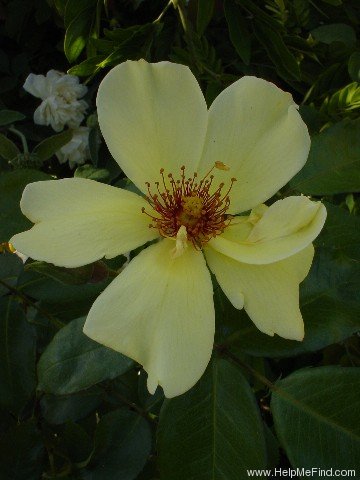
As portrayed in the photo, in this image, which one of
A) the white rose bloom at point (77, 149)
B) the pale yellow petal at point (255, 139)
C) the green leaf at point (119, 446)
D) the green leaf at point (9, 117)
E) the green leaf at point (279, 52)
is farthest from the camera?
the white rose bloom at point (77, 149)

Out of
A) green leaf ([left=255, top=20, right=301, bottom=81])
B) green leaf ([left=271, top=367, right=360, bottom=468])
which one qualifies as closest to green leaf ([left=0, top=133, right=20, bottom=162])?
green leaf ([left=255, top=20, right=301, bottom=81])

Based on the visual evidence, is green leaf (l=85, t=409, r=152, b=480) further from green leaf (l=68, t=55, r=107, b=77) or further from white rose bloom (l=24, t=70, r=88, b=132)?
white rose bloom (l=24, t=70, r=88, b=132)

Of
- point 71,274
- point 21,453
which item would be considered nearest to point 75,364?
point 71,274

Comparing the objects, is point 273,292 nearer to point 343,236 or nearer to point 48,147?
point 343,236

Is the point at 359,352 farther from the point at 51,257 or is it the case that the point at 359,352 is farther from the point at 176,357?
the point at 51,257

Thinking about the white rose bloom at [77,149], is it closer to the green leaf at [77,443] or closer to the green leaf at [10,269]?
the green leaf at [10,269]

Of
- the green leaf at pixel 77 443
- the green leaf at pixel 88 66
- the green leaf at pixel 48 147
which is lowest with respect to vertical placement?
the green leaf at pixel 77 443

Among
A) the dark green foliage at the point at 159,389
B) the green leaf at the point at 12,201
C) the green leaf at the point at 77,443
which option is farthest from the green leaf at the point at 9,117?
the green leaf at the point at 77,443
